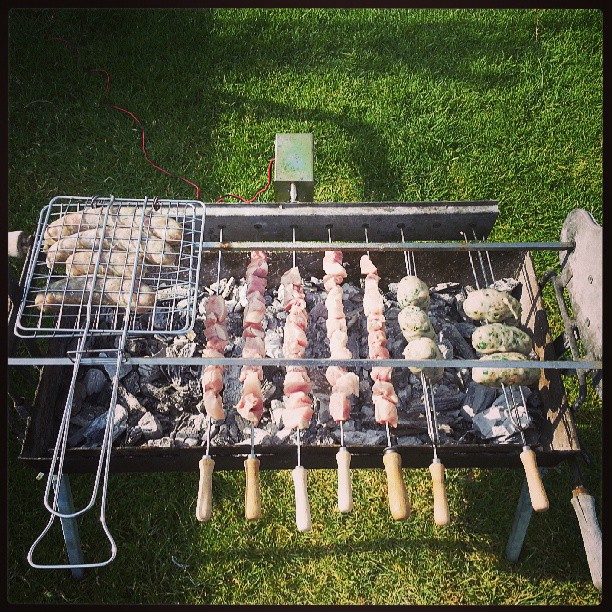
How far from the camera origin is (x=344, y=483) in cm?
261

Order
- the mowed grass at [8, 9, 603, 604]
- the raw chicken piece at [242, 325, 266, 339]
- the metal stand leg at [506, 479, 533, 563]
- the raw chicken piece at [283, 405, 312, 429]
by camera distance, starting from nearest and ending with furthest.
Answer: the raw chicken piece at [283, 405, 312, 429] < the raw chicken piece at [242, 325, 266, 339] < the metal stand leg at [506, 479, 533, 563] < the mowed grass at [8, 9, 603, 604]

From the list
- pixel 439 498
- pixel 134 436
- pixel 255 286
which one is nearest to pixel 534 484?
pixel 439 498

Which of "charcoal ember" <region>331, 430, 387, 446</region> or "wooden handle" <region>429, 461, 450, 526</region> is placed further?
"charcoal ember" <region>331, 430, 387, 446</region>

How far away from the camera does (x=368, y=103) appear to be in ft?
19.2

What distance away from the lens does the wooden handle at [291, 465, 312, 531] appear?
2.51 meters

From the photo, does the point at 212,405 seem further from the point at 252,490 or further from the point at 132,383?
the point at 132,383

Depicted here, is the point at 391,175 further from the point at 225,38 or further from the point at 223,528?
the point at 223,528

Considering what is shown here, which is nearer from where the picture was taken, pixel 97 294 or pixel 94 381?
pixel 97 294

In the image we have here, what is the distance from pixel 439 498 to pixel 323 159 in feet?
12.1

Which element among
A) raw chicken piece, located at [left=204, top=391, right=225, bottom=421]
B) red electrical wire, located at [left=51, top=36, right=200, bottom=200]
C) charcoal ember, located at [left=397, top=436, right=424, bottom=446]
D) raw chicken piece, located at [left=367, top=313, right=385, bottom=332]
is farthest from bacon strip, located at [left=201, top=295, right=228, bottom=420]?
red electrical wire, located at [left=51, top=36, right=200, bottom=200]

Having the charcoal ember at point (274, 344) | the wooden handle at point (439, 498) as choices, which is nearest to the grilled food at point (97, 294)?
the charcoal ember at point (274, 344)

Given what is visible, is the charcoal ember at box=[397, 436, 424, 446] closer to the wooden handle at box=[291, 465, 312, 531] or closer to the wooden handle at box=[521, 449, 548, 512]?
the wooden handle at box=[521, 449, 548, 512]

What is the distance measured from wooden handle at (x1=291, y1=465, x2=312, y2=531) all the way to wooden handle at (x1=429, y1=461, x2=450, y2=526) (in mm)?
551

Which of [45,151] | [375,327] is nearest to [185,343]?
[375,327]
